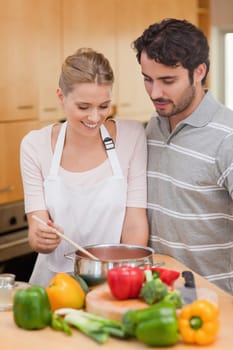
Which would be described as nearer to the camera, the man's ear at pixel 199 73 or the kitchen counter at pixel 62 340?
the kitchen counter at pixel 62 340

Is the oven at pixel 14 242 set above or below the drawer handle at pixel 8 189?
below

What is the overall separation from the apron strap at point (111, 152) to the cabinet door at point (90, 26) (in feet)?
5.83

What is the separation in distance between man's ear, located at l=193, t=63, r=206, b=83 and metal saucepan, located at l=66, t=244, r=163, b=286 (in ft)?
1.86

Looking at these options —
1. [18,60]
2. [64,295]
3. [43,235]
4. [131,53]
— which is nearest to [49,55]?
[18,60]

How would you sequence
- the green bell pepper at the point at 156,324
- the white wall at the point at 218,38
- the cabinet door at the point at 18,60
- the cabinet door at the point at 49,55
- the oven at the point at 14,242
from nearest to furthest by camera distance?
the green bell pepper at the point at 156,324 → the cabinet door at the point at 18,60 → the oven at the point at 14,242 → the cabinet door at the point at 49,55 → the white wall at the point at 218,38

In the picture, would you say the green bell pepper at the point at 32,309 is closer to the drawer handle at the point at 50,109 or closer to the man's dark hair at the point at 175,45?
the man's dark hair at the point at 175,45

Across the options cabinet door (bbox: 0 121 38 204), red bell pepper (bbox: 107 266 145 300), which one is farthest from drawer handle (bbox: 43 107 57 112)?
red bell pepper (bbox: 107 266 145 300)

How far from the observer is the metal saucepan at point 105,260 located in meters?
1.91

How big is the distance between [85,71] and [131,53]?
253cm

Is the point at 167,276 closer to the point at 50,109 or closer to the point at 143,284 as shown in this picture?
the point at 143,284

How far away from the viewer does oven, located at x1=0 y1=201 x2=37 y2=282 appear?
378cm

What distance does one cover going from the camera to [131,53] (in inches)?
182

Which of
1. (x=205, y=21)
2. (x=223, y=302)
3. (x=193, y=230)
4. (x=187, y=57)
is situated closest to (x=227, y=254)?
(x=193, y=230)

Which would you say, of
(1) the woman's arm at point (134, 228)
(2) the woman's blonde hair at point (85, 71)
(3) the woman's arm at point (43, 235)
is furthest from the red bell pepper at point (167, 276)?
(2) the woman's blonde hair at point (85, 71)
